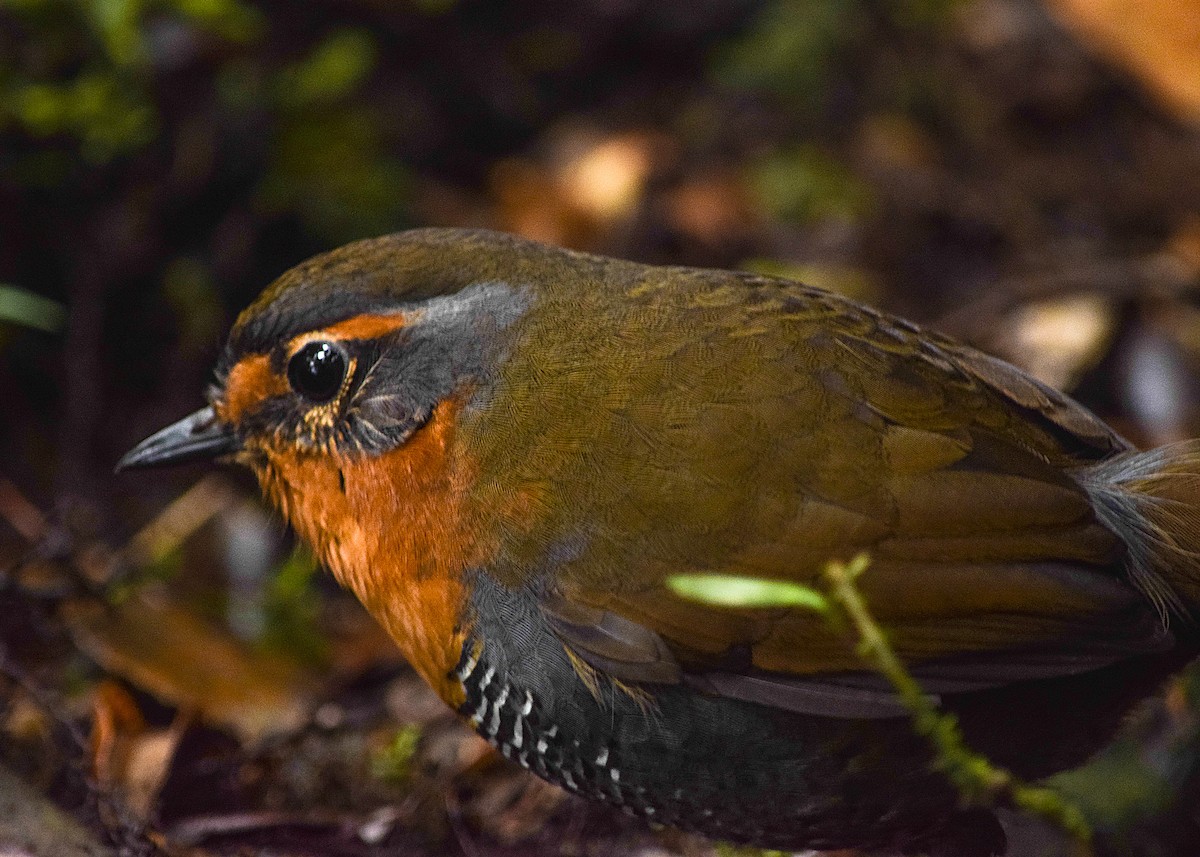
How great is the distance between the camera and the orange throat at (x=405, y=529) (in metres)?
2.85

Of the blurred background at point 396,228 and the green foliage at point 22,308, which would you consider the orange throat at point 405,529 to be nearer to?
the blurred background at point 396,228

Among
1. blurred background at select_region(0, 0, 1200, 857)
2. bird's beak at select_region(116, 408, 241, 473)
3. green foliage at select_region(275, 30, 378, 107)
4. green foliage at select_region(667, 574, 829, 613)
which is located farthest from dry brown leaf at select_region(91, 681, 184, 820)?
green foliage at select_region(275, 30, 378, 107)

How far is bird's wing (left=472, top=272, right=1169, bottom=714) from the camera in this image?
8.66ft

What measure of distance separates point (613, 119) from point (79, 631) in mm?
3457

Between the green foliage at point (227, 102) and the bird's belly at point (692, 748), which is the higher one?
the green foliage at point (227, 102)

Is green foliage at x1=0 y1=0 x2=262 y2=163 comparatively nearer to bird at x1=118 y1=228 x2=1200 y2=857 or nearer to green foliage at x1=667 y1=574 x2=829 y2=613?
bird at x1=118 y1=228 x2=1200 y2=857

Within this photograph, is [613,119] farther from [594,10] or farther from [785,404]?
[785,404]

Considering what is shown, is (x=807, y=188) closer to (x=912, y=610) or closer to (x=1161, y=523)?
(x=1161, y=523)

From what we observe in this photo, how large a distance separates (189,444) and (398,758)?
0.89 metres

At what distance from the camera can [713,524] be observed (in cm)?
270

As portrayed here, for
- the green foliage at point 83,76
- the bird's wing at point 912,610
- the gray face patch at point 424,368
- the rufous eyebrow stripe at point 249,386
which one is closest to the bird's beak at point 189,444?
the rufous eyebrow stripe at point 249,386

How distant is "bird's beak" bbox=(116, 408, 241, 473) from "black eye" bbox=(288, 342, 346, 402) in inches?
10.8

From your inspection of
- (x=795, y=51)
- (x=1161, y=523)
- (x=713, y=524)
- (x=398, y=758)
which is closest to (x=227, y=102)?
(x=795, y=51)

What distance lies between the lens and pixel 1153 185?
231 inches
